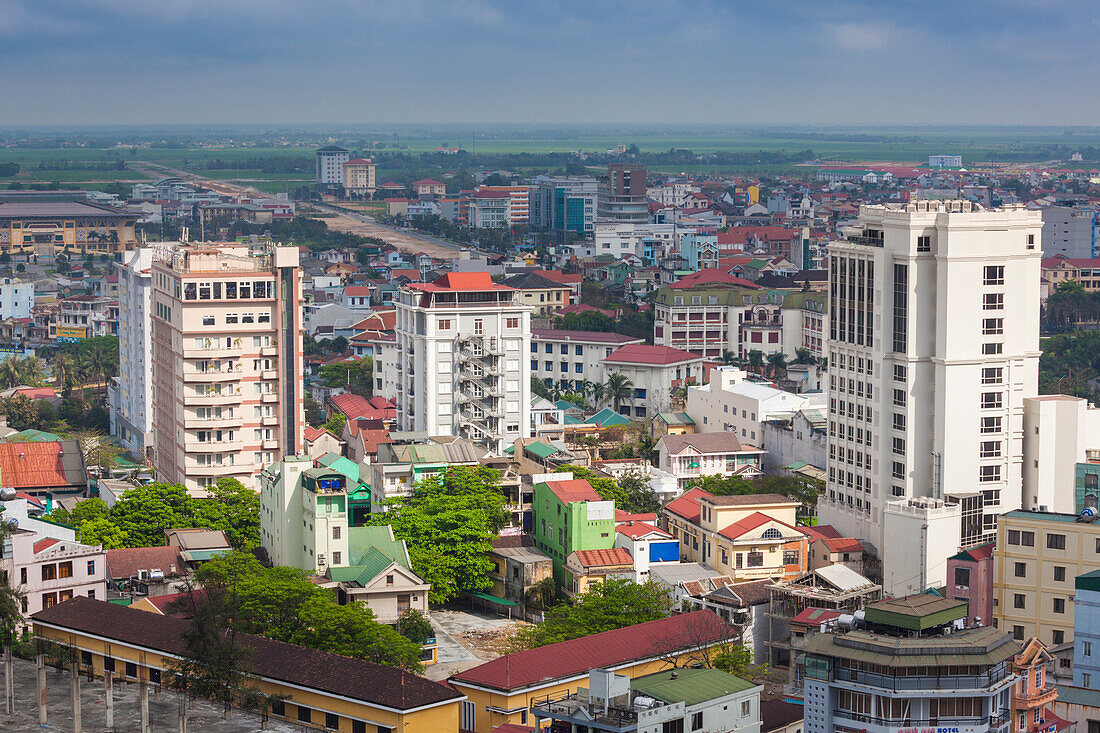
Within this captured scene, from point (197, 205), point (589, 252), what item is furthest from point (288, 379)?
point (197, 205)

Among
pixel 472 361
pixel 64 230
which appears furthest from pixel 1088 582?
pixel 64 230

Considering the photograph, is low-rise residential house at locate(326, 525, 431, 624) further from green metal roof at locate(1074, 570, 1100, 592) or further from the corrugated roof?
green metal roof at locate(1074, 570, 1100, 592)

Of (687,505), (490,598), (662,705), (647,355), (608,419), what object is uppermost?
(647,355)

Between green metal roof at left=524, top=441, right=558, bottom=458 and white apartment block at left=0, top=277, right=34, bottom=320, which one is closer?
green metal roof at left=524, top=441, right=558, bottom=458

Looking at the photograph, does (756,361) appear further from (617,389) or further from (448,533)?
(448,533)

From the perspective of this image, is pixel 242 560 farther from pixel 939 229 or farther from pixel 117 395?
pixel 117 395

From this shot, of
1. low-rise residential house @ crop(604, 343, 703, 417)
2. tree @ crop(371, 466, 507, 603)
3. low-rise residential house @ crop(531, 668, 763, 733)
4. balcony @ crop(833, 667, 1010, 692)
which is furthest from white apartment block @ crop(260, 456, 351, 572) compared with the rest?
low-rise residential house @ crop(604, 343, 703, 417)

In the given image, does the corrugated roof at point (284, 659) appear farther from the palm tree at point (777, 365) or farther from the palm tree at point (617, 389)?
the palm tree at point (777, 365)
